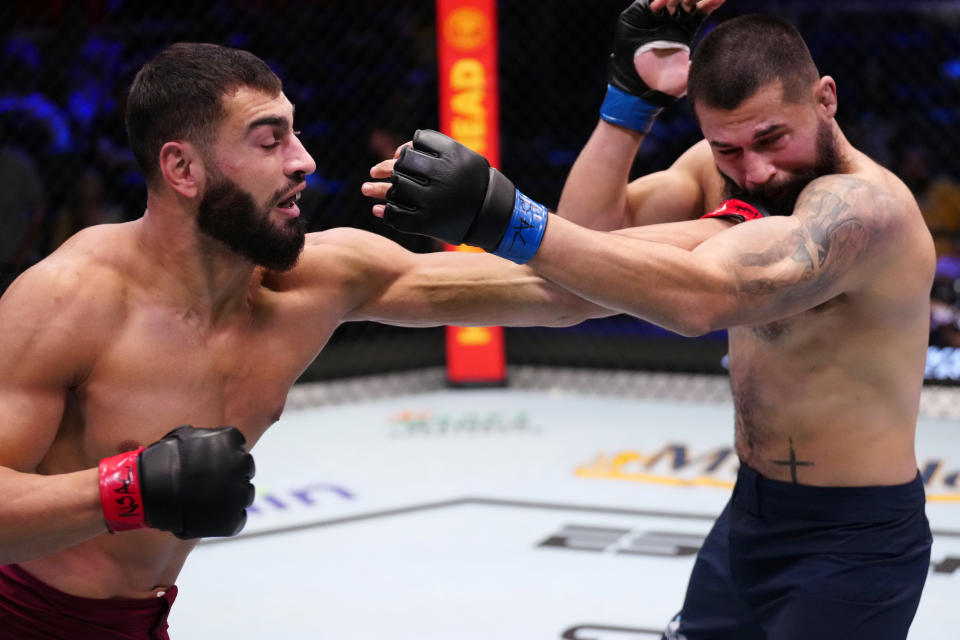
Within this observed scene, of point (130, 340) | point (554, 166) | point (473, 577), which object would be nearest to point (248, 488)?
point (130, 340)

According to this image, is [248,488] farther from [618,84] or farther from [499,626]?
[499,626]

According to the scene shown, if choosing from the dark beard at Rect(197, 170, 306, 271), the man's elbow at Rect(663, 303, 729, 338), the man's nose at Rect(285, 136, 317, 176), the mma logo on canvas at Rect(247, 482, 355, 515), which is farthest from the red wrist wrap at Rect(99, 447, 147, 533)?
the mma logo on canvas at Rect(247, 482, 355, 515)

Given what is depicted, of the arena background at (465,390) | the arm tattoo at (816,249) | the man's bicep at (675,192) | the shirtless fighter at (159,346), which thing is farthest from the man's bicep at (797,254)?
the arena background at (465,390)

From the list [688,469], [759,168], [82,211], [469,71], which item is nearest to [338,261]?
[759,168]

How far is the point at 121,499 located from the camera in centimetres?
149

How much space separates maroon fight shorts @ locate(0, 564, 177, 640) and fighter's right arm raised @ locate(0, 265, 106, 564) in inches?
6.8

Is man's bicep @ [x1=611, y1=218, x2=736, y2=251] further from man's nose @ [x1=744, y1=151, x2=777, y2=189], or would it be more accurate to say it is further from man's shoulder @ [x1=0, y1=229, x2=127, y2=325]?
man's shoulder @ [x1=0, y1=229, x2=127, y2=325]

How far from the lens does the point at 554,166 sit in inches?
237

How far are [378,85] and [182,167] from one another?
4.44 metres

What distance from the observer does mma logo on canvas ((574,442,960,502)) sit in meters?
3.90

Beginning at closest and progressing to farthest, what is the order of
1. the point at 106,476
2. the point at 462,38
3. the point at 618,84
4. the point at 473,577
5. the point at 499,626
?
1. the point at 106,476
2. the point at 618,84
3. the point at 499,626
4. the point at 473,577
5. the point at 462,38

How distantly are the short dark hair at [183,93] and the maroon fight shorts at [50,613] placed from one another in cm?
60

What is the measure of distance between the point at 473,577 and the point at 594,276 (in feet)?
5.54

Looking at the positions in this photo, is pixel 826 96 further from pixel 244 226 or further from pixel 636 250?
pixel 244 226
